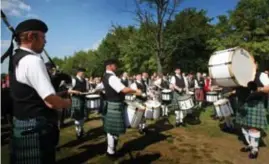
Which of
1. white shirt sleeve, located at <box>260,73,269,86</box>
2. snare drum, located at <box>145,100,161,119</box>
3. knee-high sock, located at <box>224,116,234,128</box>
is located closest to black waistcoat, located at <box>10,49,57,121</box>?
white shirt sleeve, located at <box>260,73,269,86</box>

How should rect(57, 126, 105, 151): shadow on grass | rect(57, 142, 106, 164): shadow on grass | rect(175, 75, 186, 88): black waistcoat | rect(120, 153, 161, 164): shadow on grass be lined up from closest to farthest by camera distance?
1. rect(120, 153, 161, 164): shadow on grass
2. rect(57, 142, 106, 164): shadow on grass
3. rect(57, 126, 105, 151): shadow on grass
4. rect(175, 75, 186, 88): black waistcoat

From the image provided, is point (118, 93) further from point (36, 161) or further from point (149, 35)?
point (149, 35)

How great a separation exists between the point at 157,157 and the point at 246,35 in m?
22.5

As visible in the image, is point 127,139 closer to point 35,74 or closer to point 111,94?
point 111,94

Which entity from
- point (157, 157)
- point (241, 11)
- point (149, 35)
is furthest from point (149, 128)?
point (241, 11)

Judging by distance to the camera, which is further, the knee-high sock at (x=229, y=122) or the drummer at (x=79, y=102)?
the knee-high sock at (x=229, y=122)

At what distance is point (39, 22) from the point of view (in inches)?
85.5

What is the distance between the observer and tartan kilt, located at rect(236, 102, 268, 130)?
4754 mm

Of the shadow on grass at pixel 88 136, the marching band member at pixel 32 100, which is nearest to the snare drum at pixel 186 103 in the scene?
the shadow on grass at pixel 88 136

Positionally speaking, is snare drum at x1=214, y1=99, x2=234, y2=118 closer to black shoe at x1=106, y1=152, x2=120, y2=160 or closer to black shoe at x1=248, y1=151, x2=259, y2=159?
black shoe at x1=248, y1=151, x2=259, y2=159

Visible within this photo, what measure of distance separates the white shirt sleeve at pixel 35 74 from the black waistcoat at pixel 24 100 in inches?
2.4

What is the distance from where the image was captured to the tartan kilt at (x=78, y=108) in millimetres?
6402

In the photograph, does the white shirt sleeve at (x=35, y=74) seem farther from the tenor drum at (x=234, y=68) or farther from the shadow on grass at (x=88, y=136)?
the shadow on grass at (x=88, y=136)

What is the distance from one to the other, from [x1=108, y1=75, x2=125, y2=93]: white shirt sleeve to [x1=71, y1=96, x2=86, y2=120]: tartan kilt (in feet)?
7.19
